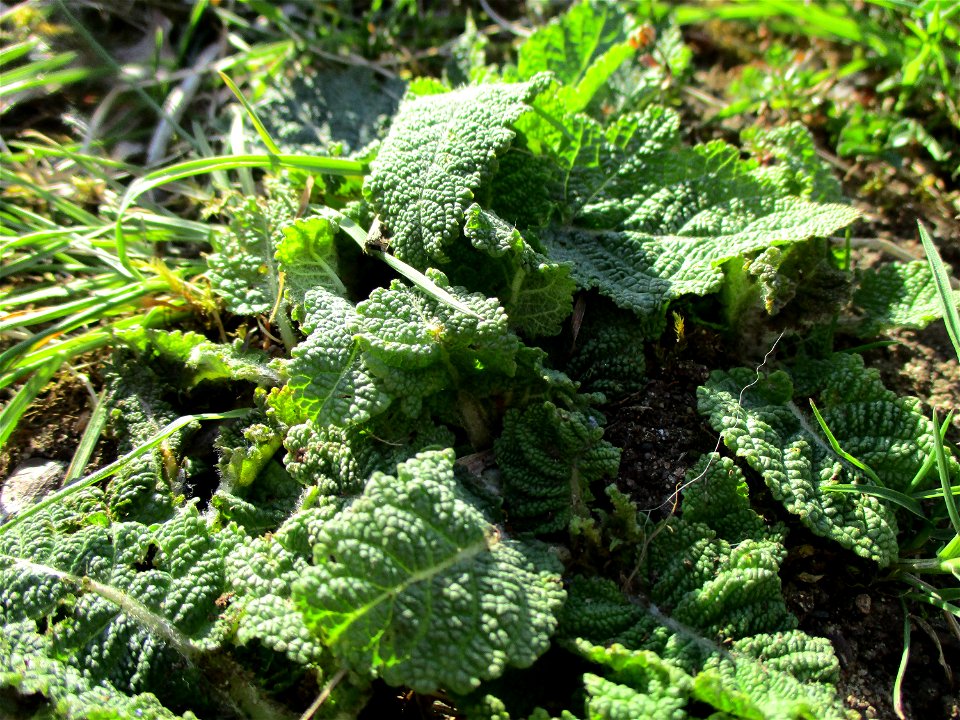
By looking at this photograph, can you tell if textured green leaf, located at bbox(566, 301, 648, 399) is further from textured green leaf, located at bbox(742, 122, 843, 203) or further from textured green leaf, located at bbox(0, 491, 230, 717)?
textured green leaf, located at bbox(0, 491, 230, 717)

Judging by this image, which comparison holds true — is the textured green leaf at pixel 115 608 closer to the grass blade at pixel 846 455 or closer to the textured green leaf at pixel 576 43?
the grass blade at pixel 846 455

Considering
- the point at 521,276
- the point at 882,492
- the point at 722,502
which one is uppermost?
the point at 521,276

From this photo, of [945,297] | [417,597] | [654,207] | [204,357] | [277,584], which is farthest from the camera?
[654,207]

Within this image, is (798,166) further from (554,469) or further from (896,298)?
(554,469)

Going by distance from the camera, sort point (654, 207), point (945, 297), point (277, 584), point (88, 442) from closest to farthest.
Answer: point (277, 584) < point (945, 297) < point (88, 442) < point (654, 207)

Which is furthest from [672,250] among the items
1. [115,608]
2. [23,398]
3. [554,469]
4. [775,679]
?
[23,398]

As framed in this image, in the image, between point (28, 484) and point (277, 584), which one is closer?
point (277, 584)

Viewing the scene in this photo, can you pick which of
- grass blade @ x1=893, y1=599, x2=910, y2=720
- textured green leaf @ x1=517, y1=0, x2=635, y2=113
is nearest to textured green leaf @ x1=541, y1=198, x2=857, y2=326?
textured green leaf @ x1=517, y1=0, x2=635, y2=113
